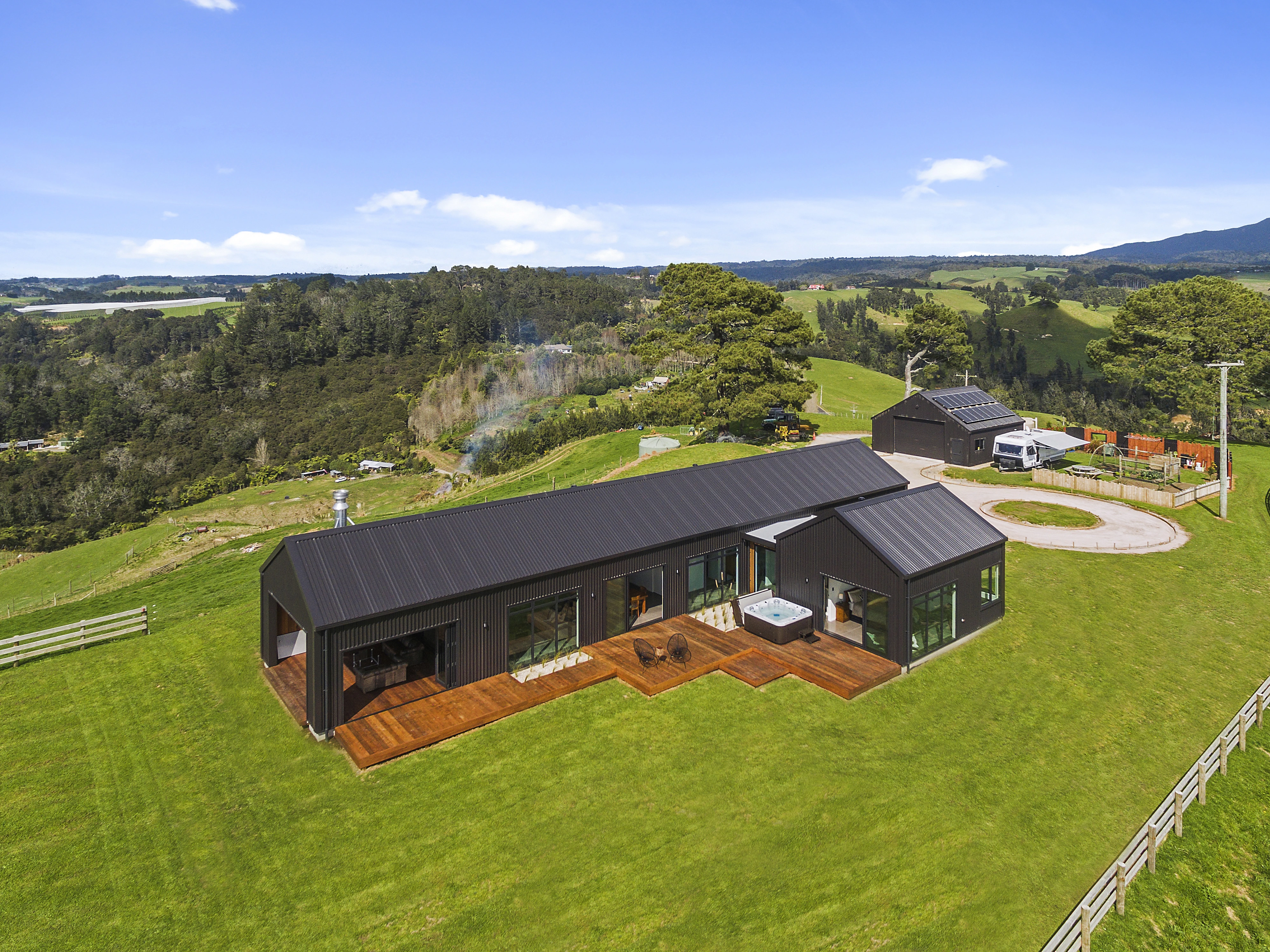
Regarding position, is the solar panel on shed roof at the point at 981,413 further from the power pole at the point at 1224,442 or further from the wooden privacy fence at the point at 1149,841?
the wooden privacy fence at the point at 1149,841

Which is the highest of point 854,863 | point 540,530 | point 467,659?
point 540,530

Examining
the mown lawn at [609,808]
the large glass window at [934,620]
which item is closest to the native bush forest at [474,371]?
the large glass window at [934,620]

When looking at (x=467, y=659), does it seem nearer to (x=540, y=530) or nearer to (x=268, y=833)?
(x=540, y=530)

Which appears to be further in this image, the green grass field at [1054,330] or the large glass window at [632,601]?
the green grass field at [1054,330]

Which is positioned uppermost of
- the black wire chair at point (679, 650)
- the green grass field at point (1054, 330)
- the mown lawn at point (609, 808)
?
the green grass field at point (1054, 330)

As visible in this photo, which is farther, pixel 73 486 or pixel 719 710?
pixel 73 486

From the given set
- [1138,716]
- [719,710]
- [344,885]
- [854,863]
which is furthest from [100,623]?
[1138,716]
